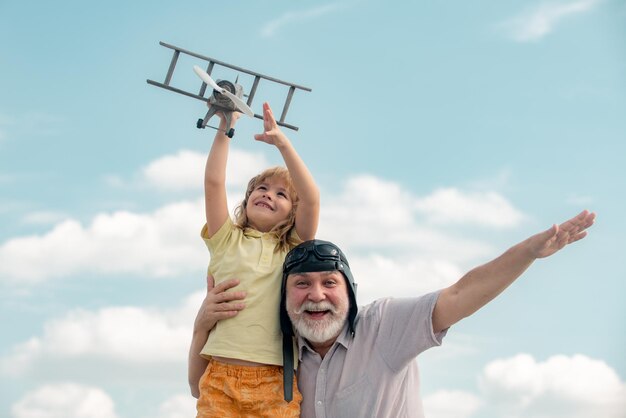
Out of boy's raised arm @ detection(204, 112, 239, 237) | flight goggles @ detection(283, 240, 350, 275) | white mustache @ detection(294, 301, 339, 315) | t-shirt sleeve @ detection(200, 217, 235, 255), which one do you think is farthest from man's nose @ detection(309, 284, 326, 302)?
boy's raised arm @ detection(204, 112, 239, 237)

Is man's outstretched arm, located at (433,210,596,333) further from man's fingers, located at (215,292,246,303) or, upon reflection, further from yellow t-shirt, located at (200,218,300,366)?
man's fingers, located at (215,292,246,303)

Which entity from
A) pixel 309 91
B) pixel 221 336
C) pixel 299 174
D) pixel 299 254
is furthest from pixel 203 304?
pixel 309 91

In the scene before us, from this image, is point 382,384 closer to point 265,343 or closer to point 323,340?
point 323,340

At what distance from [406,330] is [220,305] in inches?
59.2

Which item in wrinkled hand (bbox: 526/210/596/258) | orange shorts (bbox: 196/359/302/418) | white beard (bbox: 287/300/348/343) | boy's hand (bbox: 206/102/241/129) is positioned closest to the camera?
wrinkled hand (bbox: 526/210/596/258)

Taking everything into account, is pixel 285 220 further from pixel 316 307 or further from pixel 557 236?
pixel 557 236

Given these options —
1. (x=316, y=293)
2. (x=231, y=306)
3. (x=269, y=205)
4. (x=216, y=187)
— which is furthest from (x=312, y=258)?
(x=216, y=187)

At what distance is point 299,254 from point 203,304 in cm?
91

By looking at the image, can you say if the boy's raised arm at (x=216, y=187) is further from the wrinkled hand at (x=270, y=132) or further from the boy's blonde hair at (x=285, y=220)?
the wrinkled hand at (x=270, y=132)

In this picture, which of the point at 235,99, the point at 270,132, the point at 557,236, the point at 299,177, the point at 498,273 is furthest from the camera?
the point at 235,99

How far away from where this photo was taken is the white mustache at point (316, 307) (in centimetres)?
577

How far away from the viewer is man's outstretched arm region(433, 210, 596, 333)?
522 centimetres

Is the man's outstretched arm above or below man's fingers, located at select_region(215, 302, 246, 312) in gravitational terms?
above

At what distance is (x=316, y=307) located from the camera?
5.81 m
